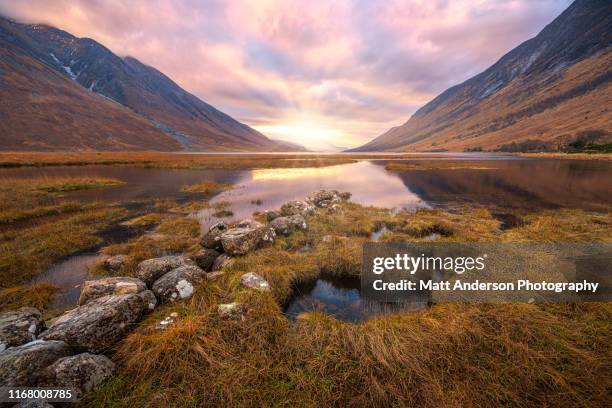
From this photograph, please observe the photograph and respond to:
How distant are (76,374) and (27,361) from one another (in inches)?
38.9

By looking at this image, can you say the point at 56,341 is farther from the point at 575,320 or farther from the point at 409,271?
the point at 575,320

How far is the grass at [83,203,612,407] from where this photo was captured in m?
3.94

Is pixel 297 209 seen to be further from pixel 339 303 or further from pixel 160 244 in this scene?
pixel 339 303

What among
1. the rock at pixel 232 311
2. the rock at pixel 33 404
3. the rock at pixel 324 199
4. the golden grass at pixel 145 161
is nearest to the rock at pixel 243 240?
the rock at pixel 232 311

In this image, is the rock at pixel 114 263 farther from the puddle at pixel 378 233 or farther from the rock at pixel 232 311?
the puddle at pixel 378 233

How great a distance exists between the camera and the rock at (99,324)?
475cm

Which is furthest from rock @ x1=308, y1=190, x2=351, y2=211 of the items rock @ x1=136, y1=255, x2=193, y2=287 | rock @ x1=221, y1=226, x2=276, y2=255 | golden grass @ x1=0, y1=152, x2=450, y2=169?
golden grass @ x1=0, y1=152, x2=450, y2=169

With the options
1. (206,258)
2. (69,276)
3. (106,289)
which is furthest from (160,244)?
(106,289)

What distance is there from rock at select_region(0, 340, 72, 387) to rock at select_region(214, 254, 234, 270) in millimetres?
5142

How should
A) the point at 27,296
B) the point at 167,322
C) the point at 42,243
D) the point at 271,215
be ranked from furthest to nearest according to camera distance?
1. the point at 271,215
2. the point at 42,243
3. the point at 27,296
4. the point at 167,322

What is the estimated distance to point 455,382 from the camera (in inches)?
161

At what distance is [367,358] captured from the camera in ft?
15.5

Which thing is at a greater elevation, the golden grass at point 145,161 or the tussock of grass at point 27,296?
the golden grass at point 145,161

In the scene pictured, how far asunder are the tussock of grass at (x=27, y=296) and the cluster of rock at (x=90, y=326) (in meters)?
2.69
